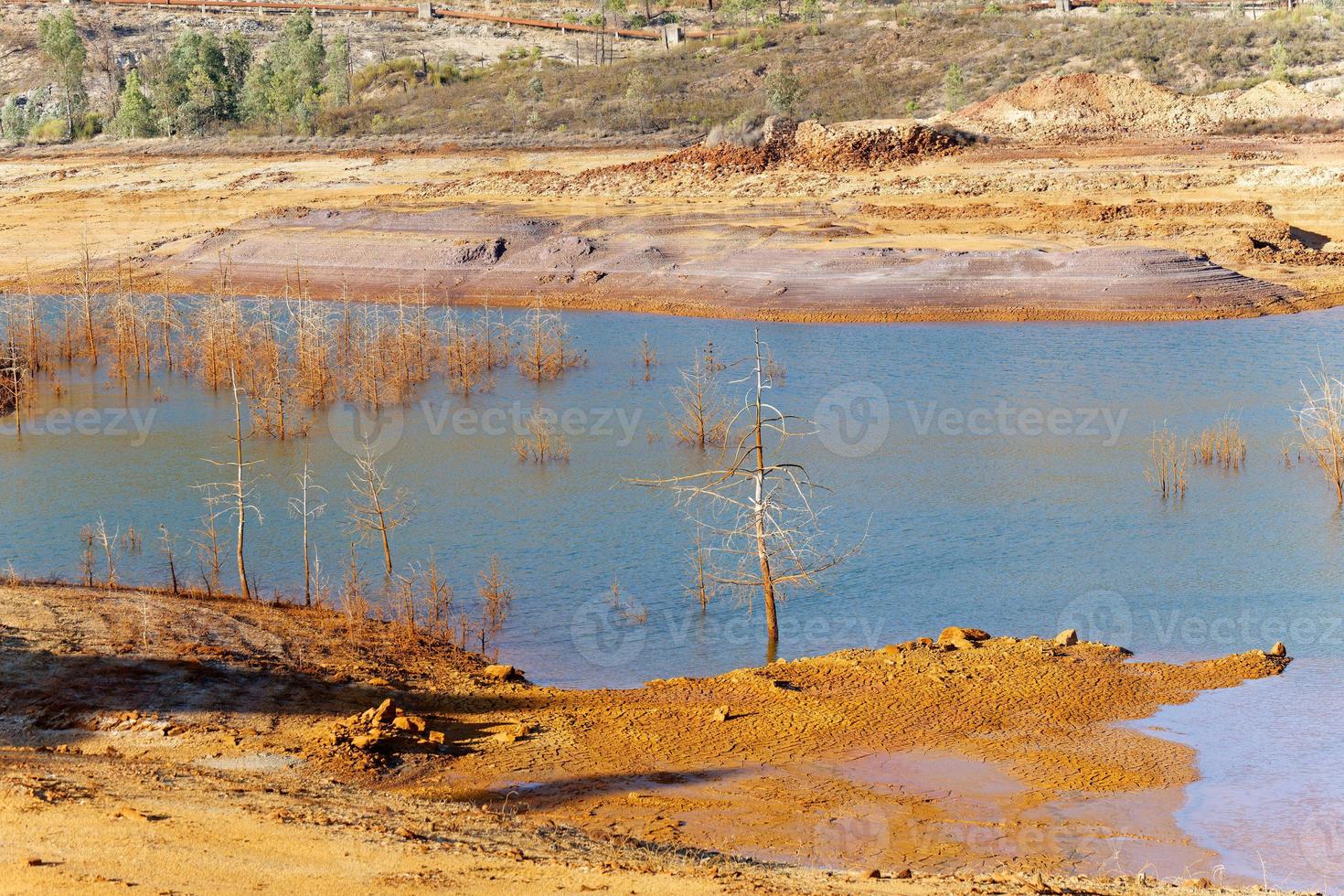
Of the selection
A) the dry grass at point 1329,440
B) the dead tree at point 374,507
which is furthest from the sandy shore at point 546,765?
the dry grass at point 1329,440

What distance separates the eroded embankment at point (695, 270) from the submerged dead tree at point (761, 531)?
62.3ft

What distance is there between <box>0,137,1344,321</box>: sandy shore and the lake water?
169 inches

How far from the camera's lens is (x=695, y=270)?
50.2m

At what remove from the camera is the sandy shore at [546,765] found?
1153 centimetres

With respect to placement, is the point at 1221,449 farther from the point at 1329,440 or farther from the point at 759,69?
the point at 759,69

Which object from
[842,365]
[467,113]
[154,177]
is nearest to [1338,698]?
[842,365]

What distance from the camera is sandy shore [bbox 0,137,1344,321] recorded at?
46.3m

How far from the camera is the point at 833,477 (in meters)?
28.6

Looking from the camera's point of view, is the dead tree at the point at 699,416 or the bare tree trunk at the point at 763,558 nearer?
the bare tree trunk at the point at 763,558

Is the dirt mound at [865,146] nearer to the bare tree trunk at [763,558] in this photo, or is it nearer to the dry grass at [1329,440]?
the dry grass at [1329,440]

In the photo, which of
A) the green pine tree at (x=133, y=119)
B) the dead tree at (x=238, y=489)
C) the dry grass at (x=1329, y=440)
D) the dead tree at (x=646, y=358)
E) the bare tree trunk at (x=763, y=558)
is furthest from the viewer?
the green pine tree at (x=133, y=119)

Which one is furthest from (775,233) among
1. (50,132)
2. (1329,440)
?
(50,132)

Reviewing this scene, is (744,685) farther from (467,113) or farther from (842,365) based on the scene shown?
(467,113)

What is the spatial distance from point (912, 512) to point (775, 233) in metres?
26.4
